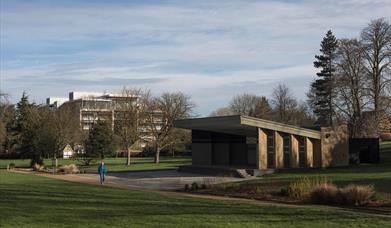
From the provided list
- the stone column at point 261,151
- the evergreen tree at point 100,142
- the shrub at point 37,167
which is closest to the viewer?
the stone column at point 261,151

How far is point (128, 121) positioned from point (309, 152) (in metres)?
32.8

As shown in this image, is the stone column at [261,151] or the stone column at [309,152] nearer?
the stone column at [261,151]

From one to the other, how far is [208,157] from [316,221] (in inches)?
1367

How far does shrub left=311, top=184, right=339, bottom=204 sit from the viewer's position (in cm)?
2072

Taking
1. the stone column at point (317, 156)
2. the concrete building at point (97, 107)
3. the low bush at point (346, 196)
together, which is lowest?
the low bush at point (346, 196)

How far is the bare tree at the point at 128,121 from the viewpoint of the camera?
6756 centimetres

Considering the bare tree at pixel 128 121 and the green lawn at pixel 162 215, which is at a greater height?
the bare tree at pixel 128 121

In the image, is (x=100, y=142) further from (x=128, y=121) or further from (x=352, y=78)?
(x=352, y=78)

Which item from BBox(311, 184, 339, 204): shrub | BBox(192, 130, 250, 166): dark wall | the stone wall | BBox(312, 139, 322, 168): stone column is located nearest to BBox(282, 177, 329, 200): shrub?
BBox(311, 184, 339, 204): shrub

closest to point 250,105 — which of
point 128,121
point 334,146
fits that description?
point 128,121

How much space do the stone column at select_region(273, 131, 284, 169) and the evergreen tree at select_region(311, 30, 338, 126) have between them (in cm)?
2941

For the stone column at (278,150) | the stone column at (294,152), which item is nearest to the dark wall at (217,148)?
the stone column at (294,152)

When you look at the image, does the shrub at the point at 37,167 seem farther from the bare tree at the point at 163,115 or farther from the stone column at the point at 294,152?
the stone column at the point at 294,152

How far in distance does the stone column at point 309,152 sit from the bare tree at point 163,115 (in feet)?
102
